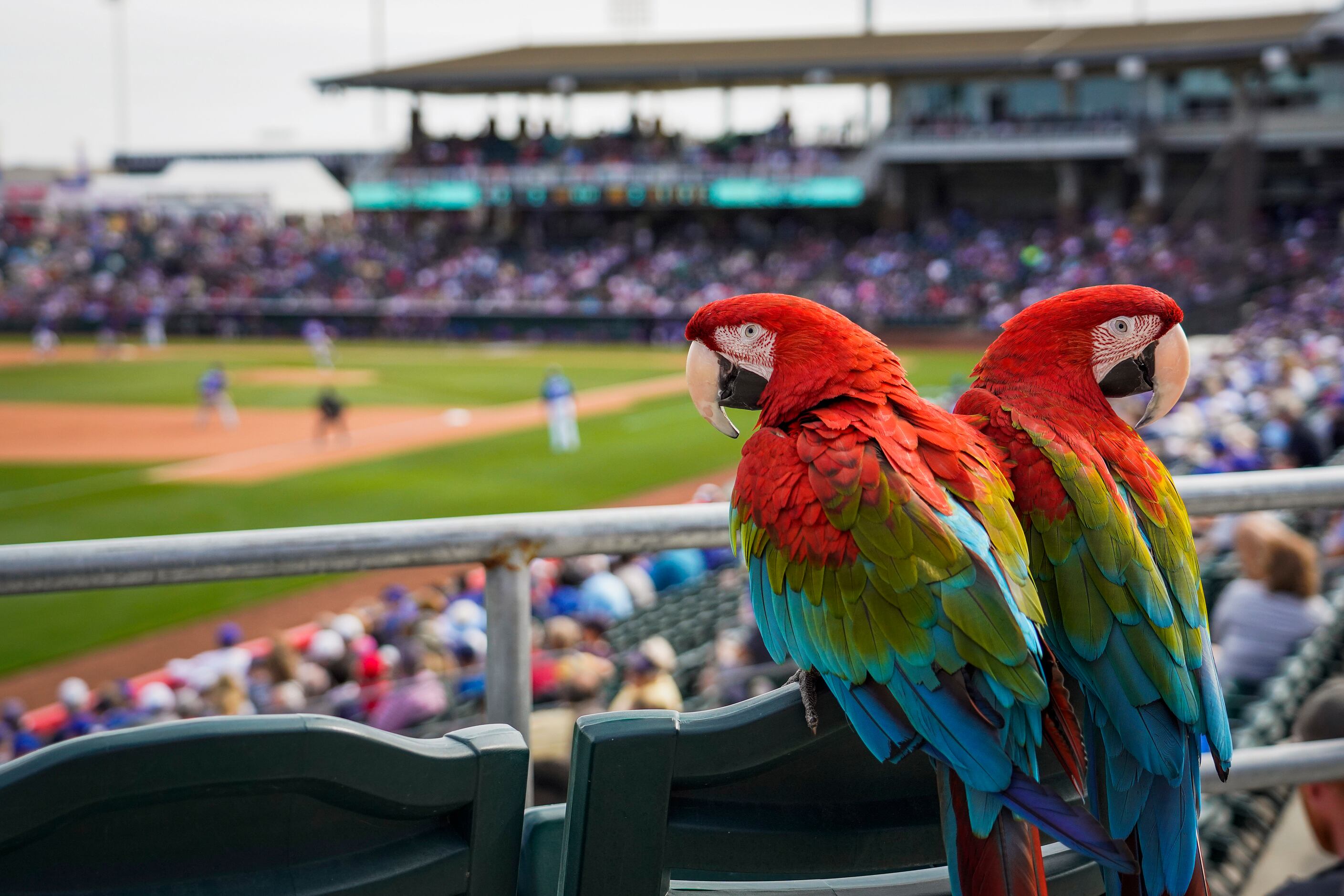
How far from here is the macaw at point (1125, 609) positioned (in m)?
1.51

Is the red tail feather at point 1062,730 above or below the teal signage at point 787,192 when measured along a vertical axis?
below

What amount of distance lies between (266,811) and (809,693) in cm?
64

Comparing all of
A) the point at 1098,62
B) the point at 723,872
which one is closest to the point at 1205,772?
the point at 723,872

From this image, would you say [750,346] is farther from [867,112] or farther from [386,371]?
[867,112]

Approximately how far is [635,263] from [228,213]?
21.1 metres

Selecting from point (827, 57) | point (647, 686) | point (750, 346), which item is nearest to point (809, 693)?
point (750, 346)

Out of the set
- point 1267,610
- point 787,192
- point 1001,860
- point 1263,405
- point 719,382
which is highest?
point 787,192

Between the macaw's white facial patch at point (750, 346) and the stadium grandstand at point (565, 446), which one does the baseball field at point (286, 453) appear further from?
the macaw's white facial patch at point (750, 346)

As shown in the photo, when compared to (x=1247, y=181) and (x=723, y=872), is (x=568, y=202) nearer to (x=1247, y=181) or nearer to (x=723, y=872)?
(x=1247, y=181)

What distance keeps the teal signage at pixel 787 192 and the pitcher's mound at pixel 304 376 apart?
1961 centimetres

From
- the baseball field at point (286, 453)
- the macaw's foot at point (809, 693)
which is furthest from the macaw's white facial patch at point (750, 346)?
the baseball field at point (286, 453)

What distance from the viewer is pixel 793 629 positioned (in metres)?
1.54

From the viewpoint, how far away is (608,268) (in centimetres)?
4503

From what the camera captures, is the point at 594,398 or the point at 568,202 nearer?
the point at 594,398
